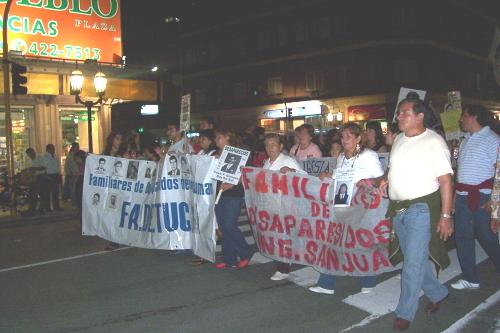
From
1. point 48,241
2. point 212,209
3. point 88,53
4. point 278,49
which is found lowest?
point 48,241

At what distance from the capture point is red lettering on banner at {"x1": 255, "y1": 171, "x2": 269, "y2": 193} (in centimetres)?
636

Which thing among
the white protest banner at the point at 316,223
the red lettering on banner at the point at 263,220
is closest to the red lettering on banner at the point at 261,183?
the white protest banner at the point at 316,223

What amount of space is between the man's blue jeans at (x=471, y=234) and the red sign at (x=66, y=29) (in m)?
13.2

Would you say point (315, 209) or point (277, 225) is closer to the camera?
point (315, 209)

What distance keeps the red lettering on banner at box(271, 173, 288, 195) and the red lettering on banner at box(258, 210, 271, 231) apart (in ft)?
1.09

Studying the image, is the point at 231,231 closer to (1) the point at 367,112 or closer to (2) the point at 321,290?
(2) the point at 321,290

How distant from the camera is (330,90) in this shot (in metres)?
39.4

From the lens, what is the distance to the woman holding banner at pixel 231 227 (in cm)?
684

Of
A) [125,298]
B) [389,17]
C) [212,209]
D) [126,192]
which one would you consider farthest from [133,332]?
[389,17]

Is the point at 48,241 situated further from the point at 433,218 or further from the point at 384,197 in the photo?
the point at 433,218

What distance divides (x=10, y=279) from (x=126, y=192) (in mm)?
2061

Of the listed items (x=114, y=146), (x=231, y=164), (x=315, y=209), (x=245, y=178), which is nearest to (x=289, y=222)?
(x=315, y=209)

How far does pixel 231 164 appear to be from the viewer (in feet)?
22.1

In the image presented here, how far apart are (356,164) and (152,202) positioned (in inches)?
135
